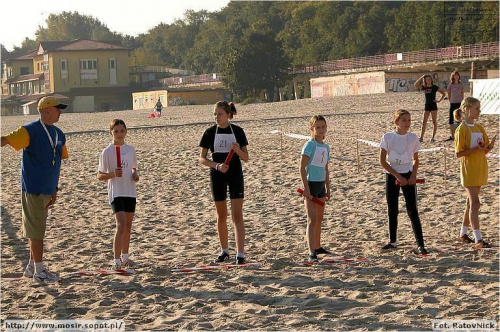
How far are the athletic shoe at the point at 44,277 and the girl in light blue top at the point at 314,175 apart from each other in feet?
7.74

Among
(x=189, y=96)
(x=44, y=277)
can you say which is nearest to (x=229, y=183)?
(x=44, y=277)

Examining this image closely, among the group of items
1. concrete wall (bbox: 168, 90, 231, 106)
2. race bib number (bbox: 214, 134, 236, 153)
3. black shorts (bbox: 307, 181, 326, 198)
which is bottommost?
black shorts (bbox: 307, 181, 326, 198)

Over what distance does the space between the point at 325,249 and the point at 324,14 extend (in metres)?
83.8

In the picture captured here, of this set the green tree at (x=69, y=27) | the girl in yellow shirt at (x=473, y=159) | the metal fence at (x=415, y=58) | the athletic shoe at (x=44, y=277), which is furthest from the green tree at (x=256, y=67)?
the green tree at (x=69, y=27)

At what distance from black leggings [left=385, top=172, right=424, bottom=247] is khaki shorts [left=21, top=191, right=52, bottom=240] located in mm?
3297

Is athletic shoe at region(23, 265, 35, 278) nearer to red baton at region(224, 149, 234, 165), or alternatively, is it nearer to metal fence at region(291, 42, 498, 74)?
red baton at region(224, 149, 234, 165)

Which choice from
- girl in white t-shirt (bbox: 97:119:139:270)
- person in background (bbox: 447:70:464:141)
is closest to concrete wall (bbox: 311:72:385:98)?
person in background (bbox: 447:70:464:141)

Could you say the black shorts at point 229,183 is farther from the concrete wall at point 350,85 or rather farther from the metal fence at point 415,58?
the metal fence at point 415,58

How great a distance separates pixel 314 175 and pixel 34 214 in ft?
8.61

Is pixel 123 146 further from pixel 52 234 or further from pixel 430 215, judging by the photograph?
pixel 430 215

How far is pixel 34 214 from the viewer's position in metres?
7.66

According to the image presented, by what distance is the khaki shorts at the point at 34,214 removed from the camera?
7.65 meters

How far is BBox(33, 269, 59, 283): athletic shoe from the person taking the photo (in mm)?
7742

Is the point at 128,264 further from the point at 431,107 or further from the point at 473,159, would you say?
the point at 431,107
